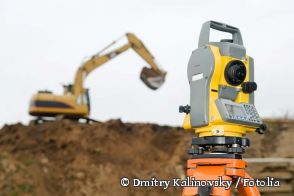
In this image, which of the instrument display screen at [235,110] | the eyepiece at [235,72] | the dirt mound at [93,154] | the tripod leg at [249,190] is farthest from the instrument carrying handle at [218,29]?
the dirt mound at [93,154]

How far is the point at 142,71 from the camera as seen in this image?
62.4 ft

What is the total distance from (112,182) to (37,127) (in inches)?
159

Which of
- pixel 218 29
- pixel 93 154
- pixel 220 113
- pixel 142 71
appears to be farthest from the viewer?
pixel 142 71

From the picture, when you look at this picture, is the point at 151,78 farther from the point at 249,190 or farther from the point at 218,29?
the point at 249,190

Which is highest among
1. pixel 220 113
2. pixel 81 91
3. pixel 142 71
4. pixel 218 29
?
pixel 142 71

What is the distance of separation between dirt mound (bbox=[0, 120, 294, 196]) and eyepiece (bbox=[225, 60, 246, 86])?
10.7 metres

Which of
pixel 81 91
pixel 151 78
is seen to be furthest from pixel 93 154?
pixel 151 78

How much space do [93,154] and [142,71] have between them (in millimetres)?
3714

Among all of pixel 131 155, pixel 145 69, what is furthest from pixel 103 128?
pixel 145 69

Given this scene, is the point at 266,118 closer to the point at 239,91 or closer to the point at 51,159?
the point at 51,159

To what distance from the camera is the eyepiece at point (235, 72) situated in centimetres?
412

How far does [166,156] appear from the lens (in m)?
18.6

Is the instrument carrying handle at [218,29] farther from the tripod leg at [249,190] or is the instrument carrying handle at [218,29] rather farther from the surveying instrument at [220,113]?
the tripod leg at [249,190]

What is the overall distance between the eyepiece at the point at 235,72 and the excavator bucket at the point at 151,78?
14.8 metres
